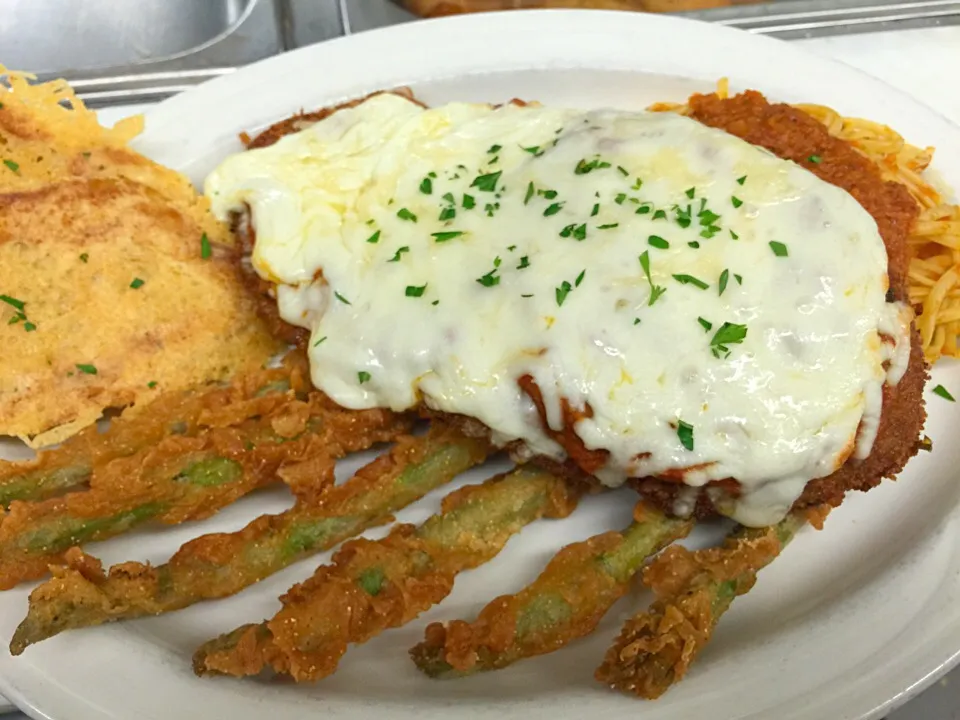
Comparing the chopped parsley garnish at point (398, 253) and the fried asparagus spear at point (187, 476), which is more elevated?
the chopped parsley garnish at point (398, 253)

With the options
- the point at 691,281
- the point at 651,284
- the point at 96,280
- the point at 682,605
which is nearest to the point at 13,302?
the point at 96,280

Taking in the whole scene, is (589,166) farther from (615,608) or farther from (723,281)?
(615,608)

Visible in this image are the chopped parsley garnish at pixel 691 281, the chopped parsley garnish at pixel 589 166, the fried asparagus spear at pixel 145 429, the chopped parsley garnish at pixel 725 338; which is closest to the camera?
the chopped parsley garnish at pixel 725 338

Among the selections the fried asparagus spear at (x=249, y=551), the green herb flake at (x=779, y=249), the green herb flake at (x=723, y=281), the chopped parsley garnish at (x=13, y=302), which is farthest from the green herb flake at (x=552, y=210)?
the chopped parsley garnish at (x=13, y=302)

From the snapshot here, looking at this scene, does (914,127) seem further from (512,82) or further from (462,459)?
(462,459)

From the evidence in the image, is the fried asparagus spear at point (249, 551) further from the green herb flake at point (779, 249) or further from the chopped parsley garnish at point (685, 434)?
the green herb flake at point (779, 249)

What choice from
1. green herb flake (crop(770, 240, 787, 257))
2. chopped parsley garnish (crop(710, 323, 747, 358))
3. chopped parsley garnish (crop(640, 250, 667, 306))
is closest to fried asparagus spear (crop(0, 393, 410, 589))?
chopped parsley garnish (crop(640, 250, 667, 306))

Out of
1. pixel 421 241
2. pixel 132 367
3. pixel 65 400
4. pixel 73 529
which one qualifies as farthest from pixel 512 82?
pixel 73 529
